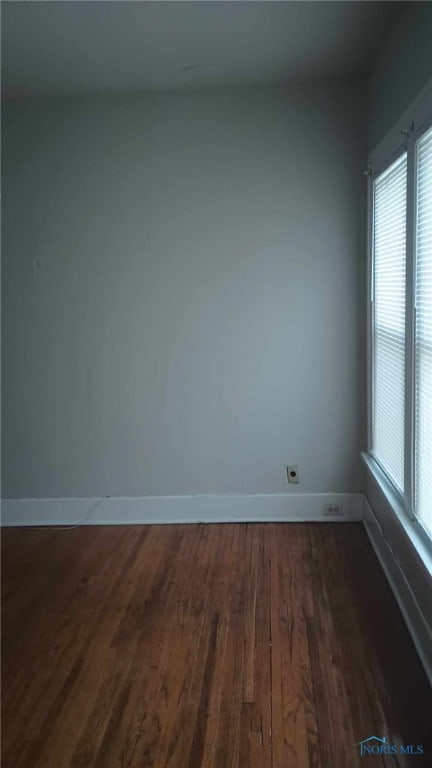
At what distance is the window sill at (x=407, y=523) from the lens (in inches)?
84.8

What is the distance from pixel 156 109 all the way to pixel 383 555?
275 cm

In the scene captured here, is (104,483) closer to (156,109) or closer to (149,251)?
(149,251)

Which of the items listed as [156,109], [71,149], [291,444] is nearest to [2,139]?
[71,149]

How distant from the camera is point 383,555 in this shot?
2.98 meters

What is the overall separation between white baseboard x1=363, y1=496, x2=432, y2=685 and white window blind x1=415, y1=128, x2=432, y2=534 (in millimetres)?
354

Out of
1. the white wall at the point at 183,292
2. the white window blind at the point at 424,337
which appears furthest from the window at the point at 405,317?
the white wall at the point at 183,292

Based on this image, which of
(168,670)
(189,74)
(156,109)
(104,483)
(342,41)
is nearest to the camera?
(168,670)

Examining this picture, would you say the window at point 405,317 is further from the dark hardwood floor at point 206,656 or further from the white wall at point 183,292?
the dark hardwood floor at point 206,656

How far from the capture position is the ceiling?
249 centimetres

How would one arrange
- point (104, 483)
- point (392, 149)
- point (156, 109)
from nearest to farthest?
point (392, 149), point (156, 109), point (104, 483)

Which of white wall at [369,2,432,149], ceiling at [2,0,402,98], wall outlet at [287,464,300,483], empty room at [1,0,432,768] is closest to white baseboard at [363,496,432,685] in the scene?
empty room at [1,0,432,768]

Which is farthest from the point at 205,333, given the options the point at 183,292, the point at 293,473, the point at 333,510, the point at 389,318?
the point at 333,510

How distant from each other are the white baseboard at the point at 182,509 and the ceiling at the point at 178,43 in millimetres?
2396

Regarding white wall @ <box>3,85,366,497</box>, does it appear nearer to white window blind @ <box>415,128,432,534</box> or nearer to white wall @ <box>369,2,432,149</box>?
white wall @ <box>369,2,432,149</box>
